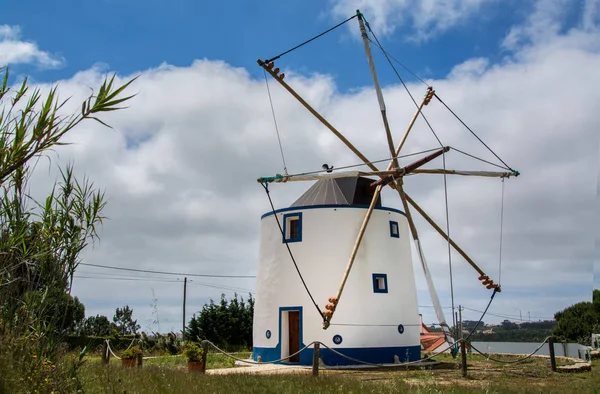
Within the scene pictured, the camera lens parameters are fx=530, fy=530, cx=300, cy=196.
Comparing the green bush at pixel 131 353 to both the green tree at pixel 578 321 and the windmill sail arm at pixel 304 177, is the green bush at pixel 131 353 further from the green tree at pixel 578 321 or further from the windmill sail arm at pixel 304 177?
the green tree at pixel 578 321

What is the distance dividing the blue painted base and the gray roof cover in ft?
13.7

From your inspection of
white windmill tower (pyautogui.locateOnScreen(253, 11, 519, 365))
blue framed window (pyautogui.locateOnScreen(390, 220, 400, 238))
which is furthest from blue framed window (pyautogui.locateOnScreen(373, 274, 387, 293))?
blue framed window (pyautogui.locateOnScreen(390, 220, 400, 238))

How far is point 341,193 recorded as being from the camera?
16266mm

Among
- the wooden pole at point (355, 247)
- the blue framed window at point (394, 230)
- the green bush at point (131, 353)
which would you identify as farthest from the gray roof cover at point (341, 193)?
the green bush at point (131, 353)

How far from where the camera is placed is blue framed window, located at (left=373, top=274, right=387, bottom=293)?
14.8 metres

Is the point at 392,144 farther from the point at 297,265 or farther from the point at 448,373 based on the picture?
the point at 448,373

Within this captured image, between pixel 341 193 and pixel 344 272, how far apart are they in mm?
2855

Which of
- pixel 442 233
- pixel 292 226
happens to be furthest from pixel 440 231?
pixel 292 226

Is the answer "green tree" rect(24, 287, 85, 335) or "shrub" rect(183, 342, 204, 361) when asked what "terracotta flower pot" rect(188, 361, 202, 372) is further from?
"green tree" rect(24, 287, 85, 335)

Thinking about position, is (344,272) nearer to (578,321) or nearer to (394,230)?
(394,230)

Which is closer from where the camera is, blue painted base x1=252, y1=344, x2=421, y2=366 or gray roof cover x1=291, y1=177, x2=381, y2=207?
blue painted base x1=252, y1=344, x2=421, y2=366

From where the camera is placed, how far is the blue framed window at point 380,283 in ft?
48.5

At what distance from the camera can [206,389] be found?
22.9 ft

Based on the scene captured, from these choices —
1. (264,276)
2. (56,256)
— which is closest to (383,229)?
(264,276)
